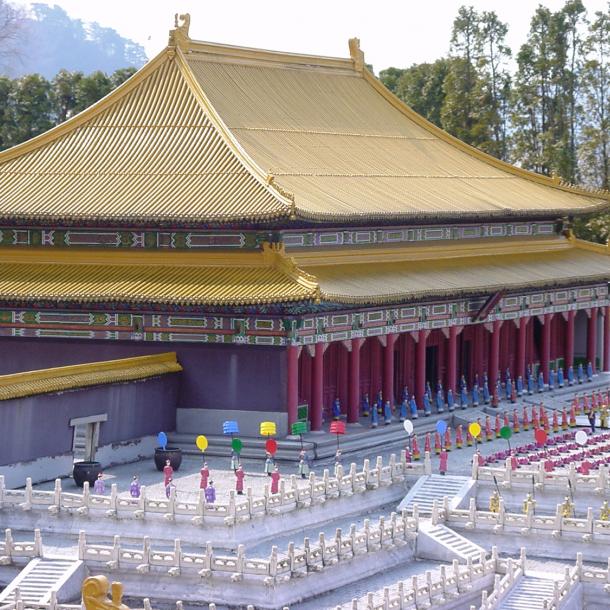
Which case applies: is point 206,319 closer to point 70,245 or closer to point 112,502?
point 70,245

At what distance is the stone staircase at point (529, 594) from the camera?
5034 centimetres

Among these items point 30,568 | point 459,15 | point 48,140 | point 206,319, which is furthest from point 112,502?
point 459,15

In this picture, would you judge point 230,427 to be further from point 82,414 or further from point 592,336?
point 592,336

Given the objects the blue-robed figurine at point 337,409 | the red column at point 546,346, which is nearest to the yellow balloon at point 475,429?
the blue-robed figurine at point 337,409

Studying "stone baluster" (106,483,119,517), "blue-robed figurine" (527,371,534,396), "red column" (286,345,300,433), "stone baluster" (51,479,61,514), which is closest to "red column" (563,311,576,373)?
"blue-robed figurine" (527,371,534,396)

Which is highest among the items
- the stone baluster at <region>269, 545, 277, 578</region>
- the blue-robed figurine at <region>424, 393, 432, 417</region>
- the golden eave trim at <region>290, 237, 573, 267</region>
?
the golden eave trim at <region>290, 237, 573, 267</region>

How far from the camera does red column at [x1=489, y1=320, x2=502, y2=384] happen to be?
73125 mm

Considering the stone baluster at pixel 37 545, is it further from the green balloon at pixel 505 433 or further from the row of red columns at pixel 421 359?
the green balloon at pixel 505 433

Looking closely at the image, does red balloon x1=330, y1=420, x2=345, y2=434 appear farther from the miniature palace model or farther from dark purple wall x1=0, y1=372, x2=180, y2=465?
dark purple wall x1=0, y1=372, x2=180, y2=465

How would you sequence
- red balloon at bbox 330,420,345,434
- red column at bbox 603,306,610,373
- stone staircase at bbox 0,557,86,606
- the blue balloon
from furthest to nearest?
red column at bbox 603,306,610,373, red balloon at bbox 330,420,345,434, the blue balloon, stone staircase at bbox 0,557,86,606

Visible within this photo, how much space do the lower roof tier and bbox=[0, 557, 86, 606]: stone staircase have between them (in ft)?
46.4

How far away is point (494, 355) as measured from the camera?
73.8 meters

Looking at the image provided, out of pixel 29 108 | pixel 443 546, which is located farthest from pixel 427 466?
pixel 29 108

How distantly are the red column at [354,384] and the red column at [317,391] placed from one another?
190 cm
